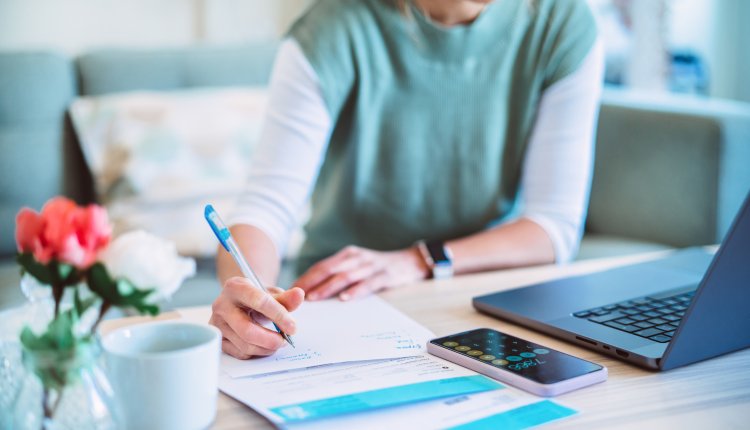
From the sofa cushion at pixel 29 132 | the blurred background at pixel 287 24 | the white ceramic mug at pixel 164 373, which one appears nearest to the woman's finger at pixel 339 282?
the white ceramic mug at pixel 164 373

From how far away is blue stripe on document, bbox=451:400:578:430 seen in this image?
1.82 ft

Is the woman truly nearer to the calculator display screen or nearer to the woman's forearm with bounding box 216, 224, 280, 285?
the woman's forearm with bounding box 216, 224, 280, 285

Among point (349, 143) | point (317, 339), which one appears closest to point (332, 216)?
point (349, 143)

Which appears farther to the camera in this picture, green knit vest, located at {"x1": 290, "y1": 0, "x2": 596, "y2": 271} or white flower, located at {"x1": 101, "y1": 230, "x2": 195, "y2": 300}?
green knit vest, located at {"x1": 290, "y1": 0, "x2": 596, "y2": 271}

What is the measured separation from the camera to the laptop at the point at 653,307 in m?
0.63

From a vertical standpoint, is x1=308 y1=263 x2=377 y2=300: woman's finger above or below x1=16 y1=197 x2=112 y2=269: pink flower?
below

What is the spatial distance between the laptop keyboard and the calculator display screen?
0.32ft

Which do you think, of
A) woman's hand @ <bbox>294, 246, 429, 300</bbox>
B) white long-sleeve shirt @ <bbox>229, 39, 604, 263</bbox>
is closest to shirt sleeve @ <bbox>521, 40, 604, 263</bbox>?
white long-sleeve shirt @ <bbox>229, 39, 604, 263</bbox>

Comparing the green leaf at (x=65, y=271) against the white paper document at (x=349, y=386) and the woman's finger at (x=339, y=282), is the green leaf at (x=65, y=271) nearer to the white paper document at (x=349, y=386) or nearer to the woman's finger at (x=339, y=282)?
the white paper document at (x=349, y=386)

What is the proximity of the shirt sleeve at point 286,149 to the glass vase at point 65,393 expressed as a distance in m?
0.57

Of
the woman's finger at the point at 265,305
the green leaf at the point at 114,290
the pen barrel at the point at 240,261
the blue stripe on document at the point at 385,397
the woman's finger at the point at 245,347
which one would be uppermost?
the green leaf at the point at 114,290

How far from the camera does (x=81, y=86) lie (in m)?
2.09

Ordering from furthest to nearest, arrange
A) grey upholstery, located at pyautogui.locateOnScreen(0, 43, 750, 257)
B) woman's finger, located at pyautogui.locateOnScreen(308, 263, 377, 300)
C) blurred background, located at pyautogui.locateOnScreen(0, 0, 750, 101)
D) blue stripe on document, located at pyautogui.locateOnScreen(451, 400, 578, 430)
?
blurred background, located at pyautogui.locateOnScreen(0, 0, 750, 101) < grey upholstery, located at pyautogui.locateOnScreen(0, 43, 750, 257) < woman's finger, located at pyautogui.locateOnScreen(308, 263, 377, 300) < blue stripe on document, located at pyautogui.locateOnScreen(451, 400, 578, 430)

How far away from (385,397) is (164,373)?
0.17 metres
